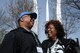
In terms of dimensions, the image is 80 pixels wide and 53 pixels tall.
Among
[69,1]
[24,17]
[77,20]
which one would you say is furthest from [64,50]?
[77,20]

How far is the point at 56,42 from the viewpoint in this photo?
4.75 m

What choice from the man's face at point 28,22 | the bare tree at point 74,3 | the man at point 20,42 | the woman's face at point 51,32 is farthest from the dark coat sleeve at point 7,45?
the bare tree at point 74,3

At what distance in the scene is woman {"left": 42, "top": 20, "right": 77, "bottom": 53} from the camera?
468 centimetres

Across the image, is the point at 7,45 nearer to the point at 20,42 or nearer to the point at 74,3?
the point at 20,42

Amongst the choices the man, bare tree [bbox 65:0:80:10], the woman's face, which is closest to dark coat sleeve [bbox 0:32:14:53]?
the man

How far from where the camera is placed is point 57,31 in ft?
16.1

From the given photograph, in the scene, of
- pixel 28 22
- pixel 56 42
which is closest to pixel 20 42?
pixel 28 22

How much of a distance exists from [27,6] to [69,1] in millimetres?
4022

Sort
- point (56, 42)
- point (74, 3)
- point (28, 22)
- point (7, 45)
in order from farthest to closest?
point (74, 3)
point (56, 42)
point (28, 22)
point (7, 45)

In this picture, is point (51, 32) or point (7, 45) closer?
point (7, 45)

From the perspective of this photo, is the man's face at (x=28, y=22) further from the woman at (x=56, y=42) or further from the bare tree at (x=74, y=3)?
the bare tree at (x=74, y=3)

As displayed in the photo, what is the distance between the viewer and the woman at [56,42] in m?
4.68

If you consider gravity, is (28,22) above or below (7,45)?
above

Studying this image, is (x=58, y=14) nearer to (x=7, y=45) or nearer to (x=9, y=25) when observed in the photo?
(x=9, y=25)
